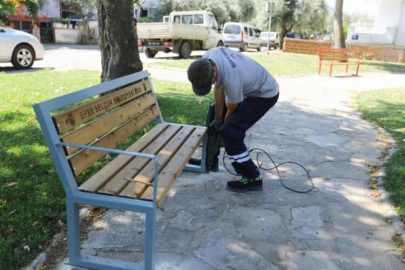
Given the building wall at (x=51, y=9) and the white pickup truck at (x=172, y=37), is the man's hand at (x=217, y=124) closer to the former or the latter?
the white pickup truck at (x=172, y=37)

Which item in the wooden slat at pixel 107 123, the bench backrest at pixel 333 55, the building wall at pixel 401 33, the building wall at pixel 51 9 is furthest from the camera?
the building wall at pixel 51 9

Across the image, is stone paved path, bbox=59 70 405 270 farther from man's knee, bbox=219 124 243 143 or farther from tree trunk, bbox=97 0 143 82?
tree trunk, bbox=97 0 143 82

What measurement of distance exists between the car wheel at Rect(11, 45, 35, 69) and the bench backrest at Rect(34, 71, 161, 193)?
26.6 feet

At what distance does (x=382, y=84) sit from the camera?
11.3m

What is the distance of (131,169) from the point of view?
2.87 m

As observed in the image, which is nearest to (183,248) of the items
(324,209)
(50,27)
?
(324,209)

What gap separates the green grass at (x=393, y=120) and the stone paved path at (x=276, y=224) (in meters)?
0.21

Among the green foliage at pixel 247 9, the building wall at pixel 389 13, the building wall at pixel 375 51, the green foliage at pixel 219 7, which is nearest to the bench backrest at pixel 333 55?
the building wall at pixel 375 51

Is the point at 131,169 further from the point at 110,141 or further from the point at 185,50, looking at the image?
the point at 185,50

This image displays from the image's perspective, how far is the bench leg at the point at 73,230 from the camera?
2475 mm

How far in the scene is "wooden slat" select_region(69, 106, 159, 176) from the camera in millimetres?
2588

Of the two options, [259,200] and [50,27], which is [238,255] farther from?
[50,27]

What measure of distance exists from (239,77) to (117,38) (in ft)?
10.2

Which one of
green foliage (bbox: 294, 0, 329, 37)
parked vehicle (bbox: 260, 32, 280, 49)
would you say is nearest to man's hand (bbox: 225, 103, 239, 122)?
parked vehicle (bbox: 260, 32, 280, 49)
